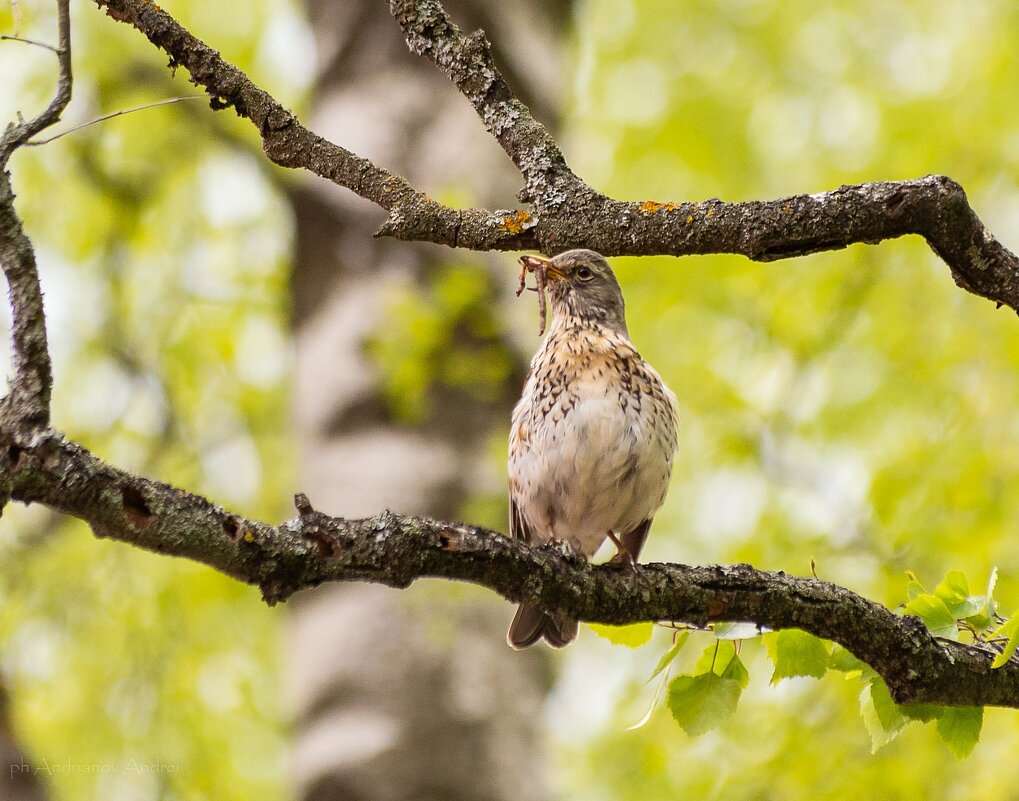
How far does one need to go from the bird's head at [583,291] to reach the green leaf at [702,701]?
117 inches

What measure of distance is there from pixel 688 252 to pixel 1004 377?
19.7 ft

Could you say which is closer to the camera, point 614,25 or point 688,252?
point 688,252

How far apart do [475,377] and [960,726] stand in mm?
3949

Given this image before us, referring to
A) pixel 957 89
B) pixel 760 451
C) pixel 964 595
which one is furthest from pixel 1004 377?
pixel 964 595

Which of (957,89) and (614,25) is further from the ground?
(614,25)

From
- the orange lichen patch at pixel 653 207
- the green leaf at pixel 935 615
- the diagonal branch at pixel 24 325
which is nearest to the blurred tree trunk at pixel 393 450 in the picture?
the green leaf at pixel 935 615

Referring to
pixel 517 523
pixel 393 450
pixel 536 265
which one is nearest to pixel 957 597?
pixel 536 265

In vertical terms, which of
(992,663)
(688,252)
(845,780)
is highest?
(845,780)

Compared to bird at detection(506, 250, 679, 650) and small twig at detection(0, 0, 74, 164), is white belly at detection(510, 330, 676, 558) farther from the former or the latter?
small twig at detection(0, 0, 74, 164)

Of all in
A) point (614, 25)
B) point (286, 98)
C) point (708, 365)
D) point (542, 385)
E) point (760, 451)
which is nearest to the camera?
point (542, 385)

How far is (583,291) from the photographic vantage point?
228 inches

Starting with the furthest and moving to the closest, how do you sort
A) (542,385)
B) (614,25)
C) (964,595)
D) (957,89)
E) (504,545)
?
1. (614,25)
2. (957,89)
3. (542,385)
4. (964,595)
5. (504,545)

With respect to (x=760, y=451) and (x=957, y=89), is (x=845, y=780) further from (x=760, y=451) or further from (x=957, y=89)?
(x=957, y=89)

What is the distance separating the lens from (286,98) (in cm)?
1057
